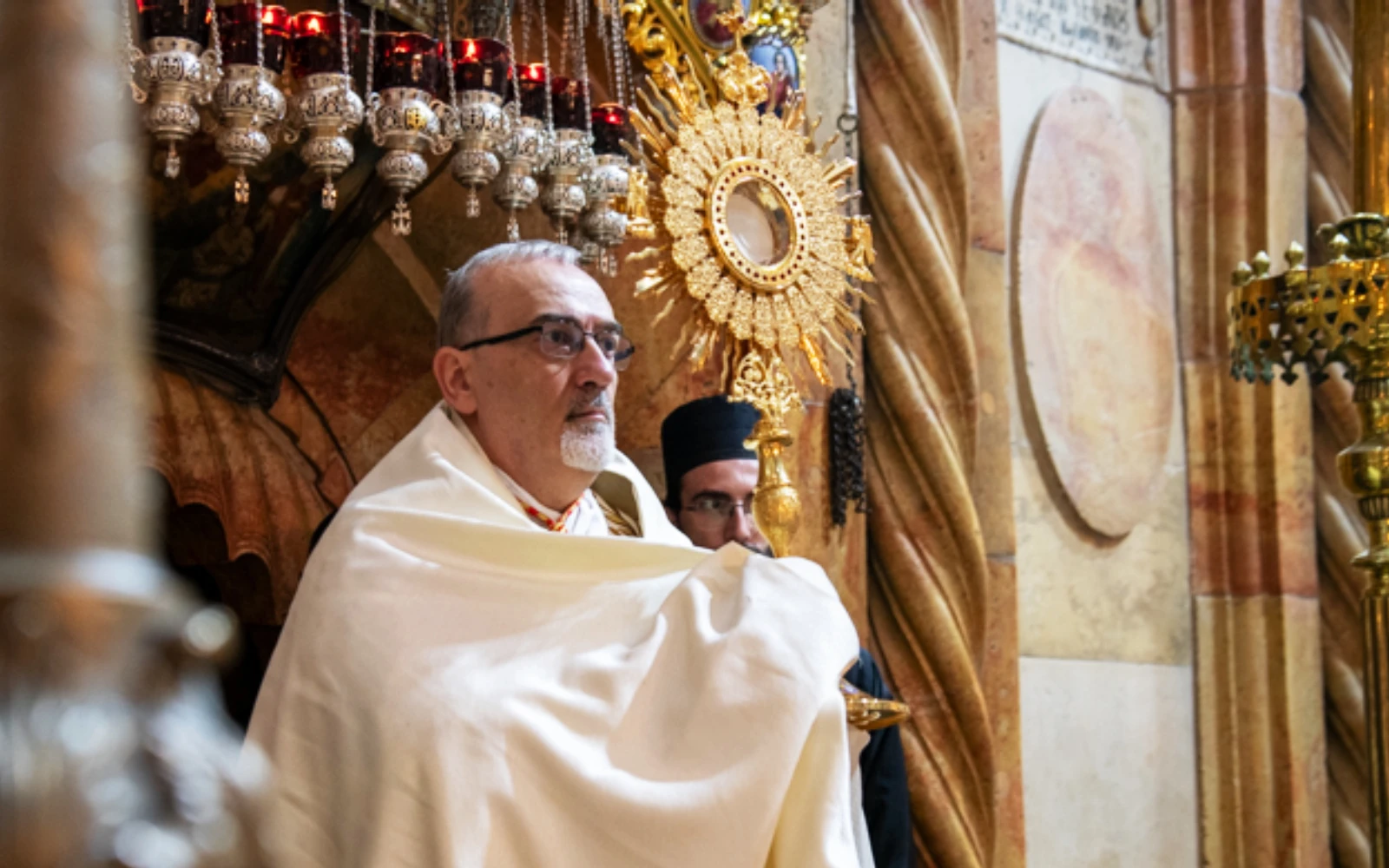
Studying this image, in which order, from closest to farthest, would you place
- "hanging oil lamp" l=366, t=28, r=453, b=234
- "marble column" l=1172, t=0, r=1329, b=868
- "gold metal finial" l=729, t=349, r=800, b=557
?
"hanging oil lamp" l=366, t=28, r=453, b=234, "gold metal finial" l=729, t=349, r=800, b=557, "marble column" l=1172, t=0, r=1329, b=868

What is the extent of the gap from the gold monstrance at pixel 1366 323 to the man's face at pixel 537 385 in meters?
1.63

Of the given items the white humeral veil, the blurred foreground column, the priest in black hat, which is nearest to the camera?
the blurred foreground column

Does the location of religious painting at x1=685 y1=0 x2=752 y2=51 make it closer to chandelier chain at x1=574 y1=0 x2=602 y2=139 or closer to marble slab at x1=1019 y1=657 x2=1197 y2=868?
chandelier chain at x1=574 y1=0 x2=602 y2=139

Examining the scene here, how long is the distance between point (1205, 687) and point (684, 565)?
385 centimetres

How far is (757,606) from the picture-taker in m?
2.73

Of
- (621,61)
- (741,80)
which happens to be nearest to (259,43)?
(741,80)

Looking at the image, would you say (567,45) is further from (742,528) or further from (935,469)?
(935,469)

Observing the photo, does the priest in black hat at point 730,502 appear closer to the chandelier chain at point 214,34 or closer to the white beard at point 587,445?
the white beard at point 587,445

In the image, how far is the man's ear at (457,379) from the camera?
3359 millimetres

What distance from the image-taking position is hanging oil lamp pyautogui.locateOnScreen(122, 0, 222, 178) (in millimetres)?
3117

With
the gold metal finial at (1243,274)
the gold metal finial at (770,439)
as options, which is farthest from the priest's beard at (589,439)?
the gold metal finial at (1243,274)

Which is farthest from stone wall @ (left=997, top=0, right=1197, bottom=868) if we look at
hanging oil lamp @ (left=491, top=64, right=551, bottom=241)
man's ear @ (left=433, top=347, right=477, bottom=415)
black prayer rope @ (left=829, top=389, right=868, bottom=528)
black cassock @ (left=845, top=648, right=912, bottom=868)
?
man's ear @ (left=433, top=347, right=477, bottom=415)

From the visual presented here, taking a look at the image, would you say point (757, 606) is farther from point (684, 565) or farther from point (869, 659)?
point (869, 659)

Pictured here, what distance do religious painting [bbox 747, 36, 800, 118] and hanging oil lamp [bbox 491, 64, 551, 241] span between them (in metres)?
0.75
